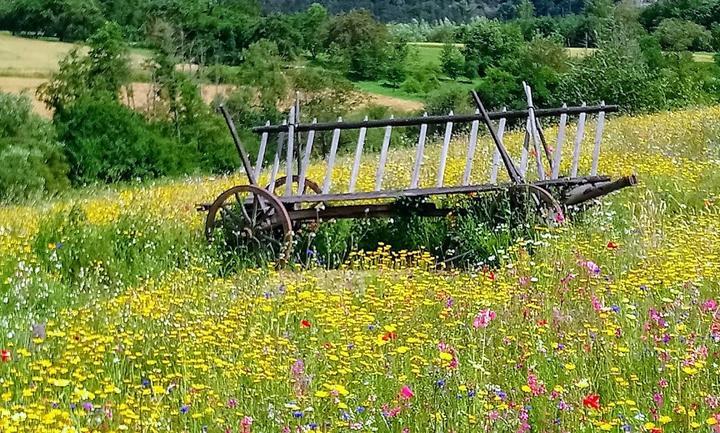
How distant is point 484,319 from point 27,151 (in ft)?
111

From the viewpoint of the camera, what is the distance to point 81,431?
11.1ft

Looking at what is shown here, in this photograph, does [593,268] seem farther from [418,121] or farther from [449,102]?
[449,102]

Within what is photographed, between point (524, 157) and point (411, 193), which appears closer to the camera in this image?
point (411, 193)

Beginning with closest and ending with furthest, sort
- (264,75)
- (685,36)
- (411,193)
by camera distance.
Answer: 1. (411,193)
2. (685,36)
3. (264,75)

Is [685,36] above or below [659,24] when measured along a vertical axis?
below

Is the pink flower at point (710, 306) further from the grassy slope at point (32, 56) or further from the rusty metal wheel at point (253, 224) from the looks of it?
the grassy slope at point (32, 56)

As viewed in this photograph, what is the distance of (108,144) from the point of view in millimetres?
37781

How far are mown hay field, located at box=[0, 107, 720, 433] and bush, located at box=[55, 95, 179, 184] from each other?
29691 millimetres

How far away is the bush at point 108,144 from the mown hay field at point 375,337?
29691 mm

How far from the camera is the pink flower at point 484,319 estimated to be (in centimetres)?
A: 454

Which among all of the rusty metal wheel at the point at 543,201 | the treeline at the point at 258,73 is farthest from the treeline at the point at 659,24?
the rusty metal wheel at the point at 543,201

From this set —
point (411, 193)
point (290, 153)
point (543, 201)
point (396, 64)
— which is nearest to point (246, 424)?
point (411, 193)

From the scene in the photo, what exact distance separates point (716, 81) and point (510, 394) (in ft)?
106

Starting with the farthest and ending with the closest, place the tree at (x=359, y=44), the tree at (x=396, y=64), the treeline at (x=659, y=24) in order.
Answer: the tree at (x=359, y=44)
the tree at (x=396, y=64)
the treeline at (x=659, y=24)
